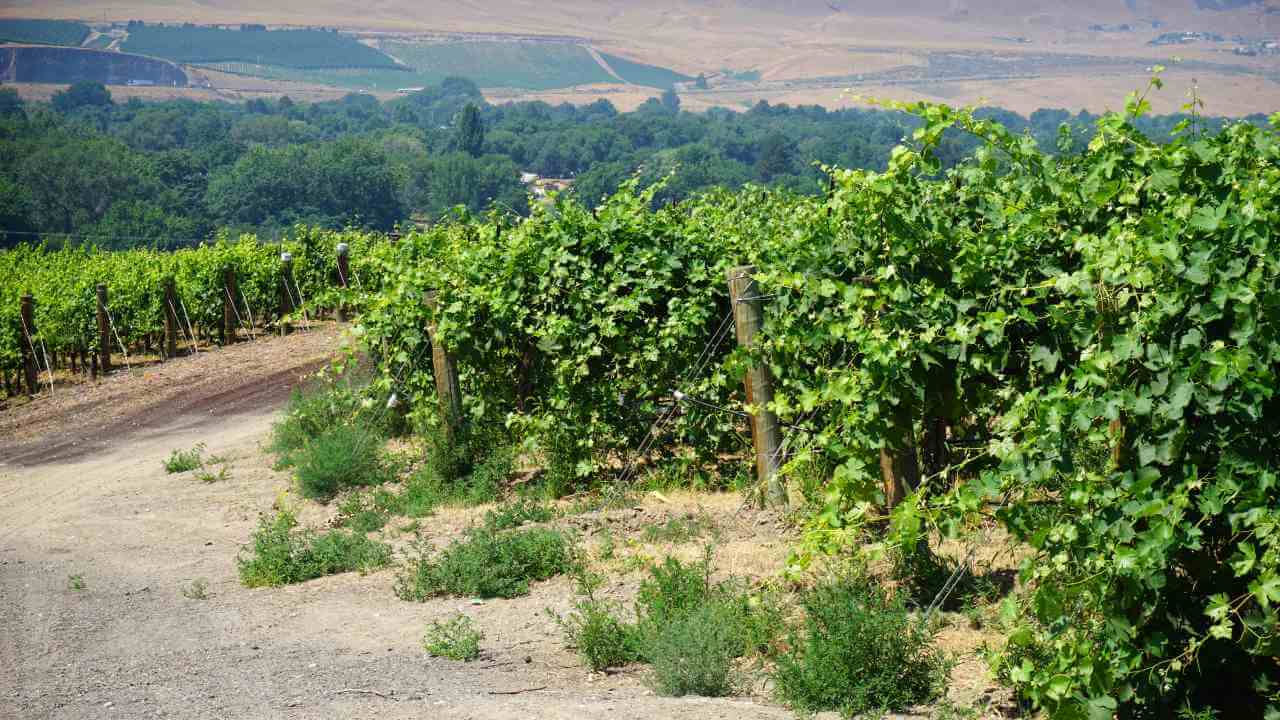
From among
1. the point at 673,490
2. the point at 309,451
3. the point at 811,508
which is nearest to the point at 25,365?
the point at 309,451

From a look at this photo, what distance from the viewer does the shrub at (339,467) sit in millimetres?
9734

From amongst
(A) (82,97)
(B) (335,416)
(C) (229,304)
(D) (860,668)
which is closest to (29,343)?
(C) (229,304)

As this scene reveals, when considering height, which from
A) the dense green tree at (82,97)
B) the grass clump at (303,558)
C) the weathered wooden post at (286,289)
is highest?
the grass clump at (303,558)

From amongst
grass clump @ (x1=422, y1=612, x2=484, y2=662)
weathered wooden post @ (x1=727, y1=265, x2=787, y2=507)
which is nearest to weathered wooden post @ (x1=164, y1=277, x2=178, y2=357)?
weathered wooden post @ (x1=727, y1=265, x2=787, y2=507)

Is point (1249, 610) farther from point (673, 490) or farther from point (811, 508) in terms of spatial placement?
point (673, 490)

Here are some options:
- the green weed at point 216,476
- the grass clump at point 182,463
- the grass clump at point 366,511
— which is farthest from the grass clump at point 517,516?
the grass clump at point 182,463

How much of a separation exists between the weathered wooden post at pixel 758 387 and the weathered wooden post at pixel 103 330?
15.6 m

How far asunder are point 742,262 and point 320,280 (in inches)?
751

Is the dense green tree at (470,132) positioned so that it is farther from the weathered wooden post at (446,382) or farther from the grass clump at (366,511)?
the grass clump at (366,511)

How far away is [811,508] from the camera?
7121 millimetres

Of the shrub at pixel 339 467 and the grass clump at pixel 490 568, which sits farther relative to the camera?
the shrub at pixel 339 467

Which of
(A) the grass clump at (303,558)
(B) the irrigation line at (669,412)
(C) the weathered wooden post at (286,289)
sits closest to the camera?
(A) the grass clump at (303,558)

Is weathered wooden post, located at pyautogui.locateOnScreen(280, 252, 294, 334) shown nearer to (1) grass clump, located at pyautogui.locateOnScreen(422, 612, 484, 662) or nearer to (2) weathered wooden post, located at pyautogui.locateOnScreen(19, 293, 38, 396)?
(2) weathered wooden post, located at pyautogui.locateOnScreen(19, 293, 38, 396)

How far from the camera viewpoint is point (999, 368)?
5.43m
